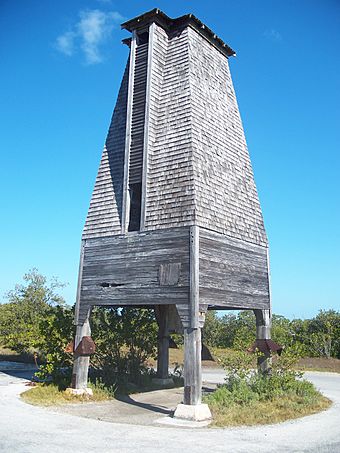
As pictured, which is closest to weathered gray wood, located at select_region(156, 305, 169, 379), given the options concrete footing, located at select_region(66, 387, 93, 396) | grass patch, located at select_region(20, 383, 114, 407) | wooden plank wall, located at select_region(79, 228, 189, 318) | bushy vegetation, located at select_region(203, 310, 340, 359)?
grass patch, located at select_region(20, 383, 114, 407)

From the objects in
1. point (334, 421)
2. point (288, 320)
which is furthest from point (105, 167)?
point (288, 320)

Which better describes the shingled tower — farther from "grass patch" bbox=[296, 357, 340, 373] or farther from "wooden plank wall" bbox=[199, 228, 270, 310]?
"grass patch" bbox=[296, 357, 340, 373]

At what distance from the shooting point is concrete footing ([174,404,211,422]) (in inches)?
413

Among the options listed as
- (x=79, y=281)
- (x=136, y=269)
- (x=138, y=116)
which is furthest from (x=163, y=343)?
(x=138, y=116)

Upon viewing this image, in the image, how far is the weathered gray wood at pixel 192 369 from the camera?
10948mm

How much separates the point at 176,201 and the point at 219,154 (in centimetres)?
301

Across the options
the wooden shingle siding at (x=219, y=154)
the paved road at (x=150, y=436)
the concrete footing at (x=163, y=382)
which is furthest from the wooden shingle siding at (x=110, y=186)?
the concrete footing at (x=163, y=382)

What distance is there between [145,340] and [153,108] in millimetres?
9812

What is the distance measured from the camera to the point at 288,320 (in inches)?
1425

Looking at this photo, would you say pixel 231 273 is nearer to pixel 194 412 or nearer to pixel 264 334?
pixel 264 334

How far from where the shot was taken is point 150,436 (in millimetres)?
8836

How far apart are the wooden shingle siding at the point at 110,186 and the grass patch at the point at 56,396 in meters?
5.40

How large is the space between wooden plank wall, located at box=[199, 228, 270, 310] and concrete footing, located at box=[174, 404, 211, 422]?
2.63 m

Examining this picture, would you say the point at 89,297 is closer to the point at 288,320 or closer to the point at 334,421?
the point at 334,421
